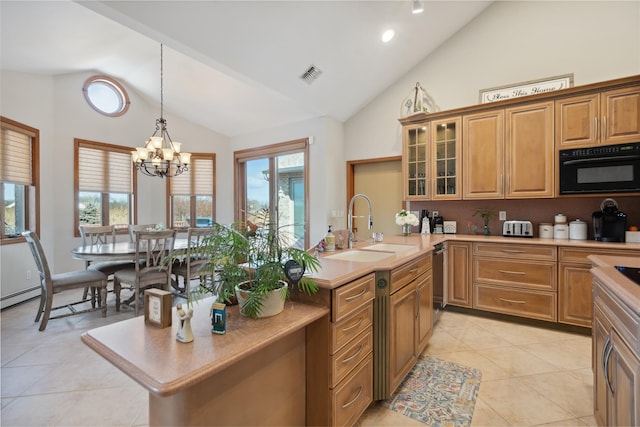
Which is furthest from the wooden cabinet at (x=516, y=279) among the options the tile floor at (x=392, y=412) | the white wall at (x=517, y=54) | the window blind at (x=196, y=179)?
the window blind at (x=196, y=179)

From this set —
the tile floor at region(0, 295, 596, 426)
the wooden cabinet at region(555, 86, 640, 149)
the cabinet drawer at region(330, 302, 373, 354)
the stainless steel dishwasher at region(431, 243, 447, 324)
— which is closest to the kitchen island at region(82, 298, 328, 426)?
the cabinet drawer at region(330, 302, 373, 354)

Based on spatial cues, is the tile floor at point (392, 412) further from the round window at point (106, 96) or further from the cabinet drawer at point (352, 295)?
the round window at point (106, 96)

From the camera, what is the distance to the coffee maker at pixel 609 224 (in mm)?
2959

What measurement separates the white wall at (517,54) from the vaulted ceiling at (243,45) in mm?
228

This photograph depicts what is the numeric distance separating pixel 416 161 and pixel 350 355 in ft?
10.0

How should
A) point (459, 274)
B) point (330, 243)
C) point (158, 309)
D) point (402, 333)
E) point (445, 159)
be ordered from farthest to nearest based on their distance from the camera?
point (445, 159) → point (459, 274) → point (330, 243) → point (402, 333) → point (158, 309)

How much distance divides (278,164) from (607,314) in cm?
483

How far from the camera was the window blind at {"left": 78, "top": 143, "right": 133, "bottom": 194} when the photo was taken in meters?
4.81

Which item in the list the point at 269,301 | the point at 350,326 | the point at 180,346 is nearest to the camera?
the point at 180,346

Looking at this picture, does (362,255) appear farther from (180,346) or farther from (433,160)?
(433,160)

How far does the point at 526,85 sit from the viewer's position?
3.63 m

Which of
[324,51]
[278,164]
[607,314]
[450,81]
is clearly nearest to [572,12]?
[450,81]

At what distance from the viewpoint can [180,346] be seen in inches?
40.5

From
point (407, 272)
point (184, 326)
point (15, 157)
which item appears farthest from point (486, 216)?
point (15, 157)
